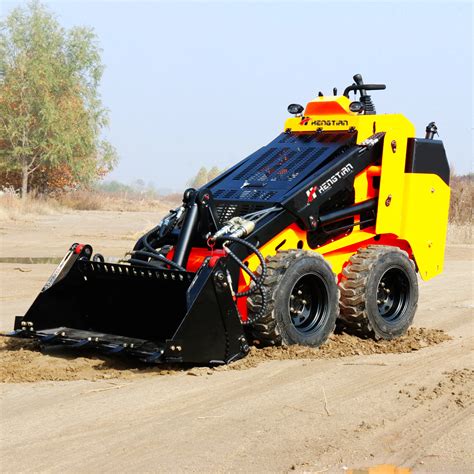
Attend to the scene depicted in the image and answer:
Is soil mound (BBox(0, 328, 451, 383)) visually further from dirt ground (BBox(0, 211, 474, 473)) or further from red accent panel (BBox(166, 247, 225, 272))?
red accent panel (BBox(166, 247, 225, 272))

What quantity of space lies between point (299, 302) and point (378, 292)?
3.90 ft

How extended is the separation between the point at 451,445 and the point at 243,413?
51.9 inches

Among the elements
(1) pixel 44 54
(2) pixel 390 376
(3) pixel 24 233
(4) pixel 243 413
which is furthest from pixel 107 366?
(1) pixel 44 54

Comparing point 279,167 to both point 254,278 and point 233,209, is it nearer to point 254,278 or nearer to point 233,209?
point 233,209

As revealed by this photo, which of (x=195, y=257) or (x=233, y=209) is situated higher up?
(x=233, y=209)

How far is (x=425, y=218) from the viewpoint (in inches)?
363

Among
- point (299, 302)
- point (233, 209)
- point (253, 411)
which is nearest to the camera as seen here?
point (253, 411)

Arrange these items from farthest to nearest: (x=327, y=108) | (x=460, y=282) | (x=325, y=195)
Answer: (x=460, y=282)
(x=327, y=108)
(x=325, y=195)

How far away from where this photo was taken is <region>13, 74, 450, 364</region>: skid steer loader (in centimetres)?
698

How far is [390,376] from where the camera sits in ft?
22.8

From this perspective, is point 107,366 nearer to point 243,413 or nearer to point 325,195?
point 243,413

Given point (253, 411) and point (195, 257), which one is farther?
point (195, 257)

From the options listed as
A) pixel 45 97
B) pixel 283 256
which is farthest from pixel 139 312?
pixel 45 97

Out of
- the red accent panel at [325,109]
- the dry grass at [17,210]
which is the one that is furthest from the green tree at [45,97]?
the red accent panel at [325,109]
